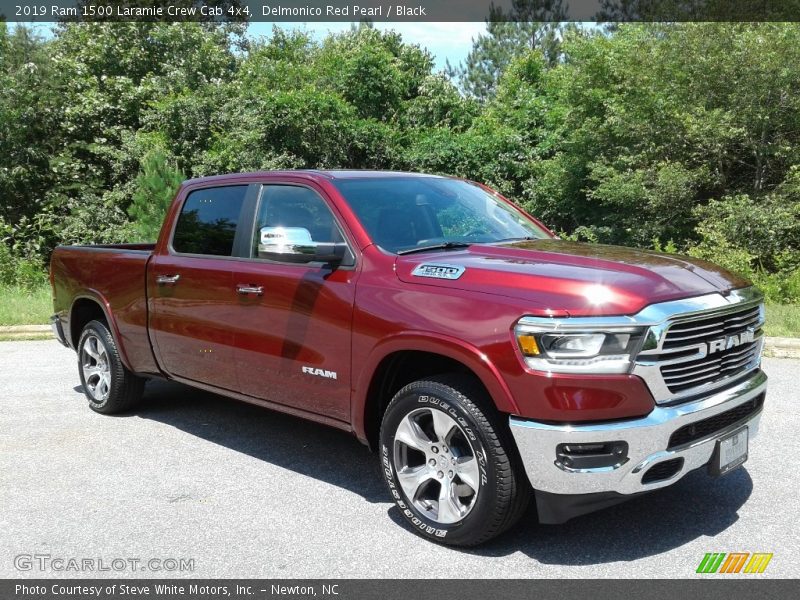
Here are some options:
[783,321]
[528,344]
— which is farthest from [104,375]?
[783,321]

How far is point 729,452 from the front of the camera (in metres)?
3.72

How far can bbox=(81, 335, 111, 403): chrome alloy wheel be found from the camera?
643 centimetres

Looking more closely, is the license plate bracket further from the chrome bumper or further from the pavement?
the pavement

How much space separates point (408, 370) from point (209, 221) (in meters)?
2.13

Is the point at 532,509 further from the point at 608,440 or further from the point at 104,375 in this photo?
the point at 104,375

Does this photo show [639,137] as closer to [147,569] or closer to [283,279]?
[283,279]

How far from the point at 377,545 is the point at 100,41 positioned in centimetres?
2589

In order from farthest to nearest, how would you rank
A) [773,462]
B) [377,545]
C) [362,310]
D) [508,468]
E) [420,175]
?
[420,175] → [773,462] → [362,310] → [377,545] → [508,468]

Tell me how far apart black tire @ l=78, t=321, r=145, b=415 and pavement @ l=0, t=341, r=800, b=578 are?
1.07ft

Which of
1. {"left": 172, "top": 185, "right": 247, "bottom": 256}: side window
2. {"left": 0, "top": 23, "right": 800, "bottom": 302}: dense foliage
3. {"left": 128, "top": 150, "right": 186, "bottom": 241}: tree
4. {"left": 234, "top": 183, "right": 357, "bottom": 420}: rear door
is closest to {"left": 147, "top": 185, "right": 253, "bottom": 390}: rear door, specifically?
{"left": 172, "top": 185, "right": 247, "bottom": 256}: side window

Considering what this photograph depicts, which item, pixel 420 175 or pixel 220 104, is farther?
pixel 220 104

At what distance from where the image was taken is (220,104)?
910 inches

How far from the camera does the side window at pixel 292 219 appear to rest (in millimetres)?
4188

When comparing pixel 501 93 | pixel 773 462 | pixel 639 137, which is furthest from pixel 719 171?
pixel 773 462
